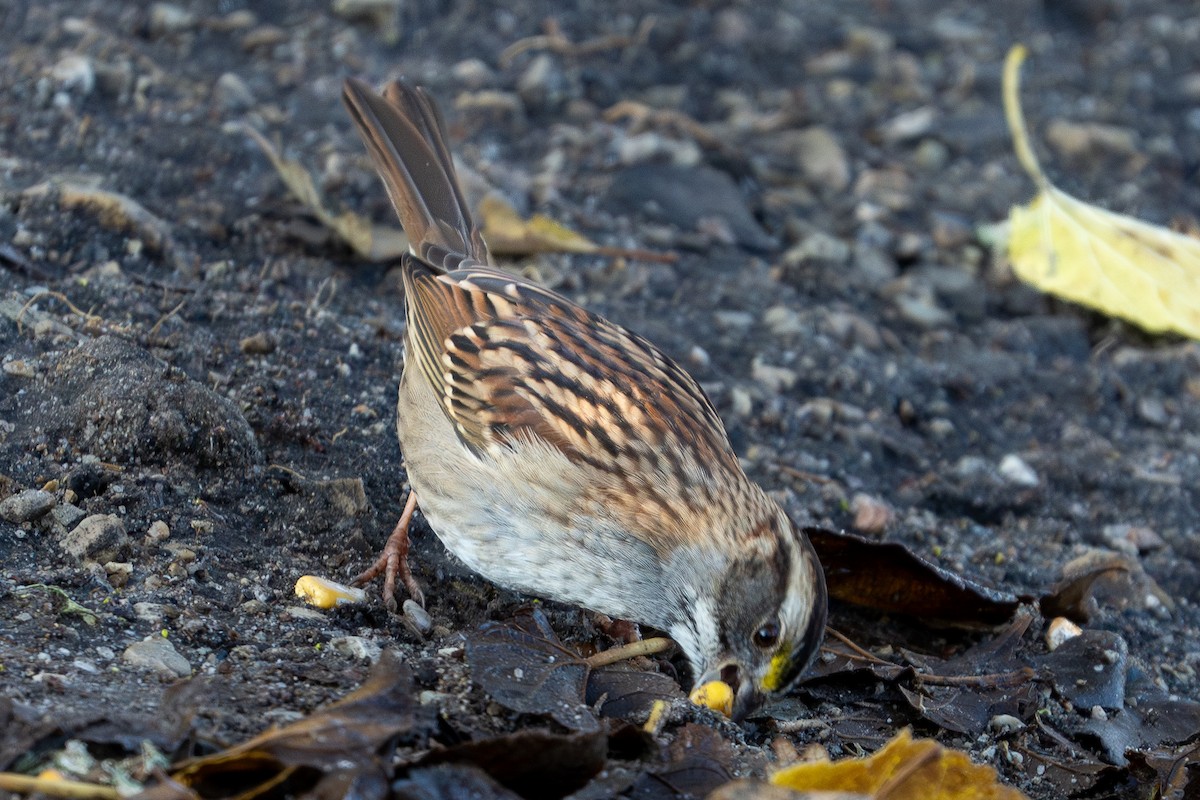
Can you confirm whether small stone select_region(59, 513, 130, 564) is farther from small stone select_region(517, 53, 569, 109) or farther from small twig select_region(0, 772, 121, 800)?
small stone select_region(517, 53, 569, 109)

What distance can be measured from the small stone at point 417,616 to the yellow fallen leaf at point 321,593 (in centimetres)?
14

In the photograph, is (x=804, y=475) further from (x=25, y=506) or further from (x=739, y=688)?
(x=25, y=506)

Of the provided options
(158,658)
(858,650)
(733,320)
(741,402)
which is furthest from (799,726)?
(733,320)

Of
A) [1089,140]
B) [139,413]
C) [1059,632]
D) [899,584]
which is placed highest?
[1089,140]

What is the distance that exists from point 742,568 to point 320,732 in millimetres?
1356

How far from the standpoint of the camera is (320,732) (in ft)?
8.32

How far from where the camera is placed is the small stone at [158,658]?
2.97 metres

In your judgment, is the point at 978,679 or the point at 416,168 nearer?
the point at 978,679

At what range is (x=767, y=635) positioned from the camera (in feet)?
11.2

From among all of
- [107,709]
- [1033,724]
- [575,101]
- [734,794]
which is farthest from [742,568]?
[575,101]

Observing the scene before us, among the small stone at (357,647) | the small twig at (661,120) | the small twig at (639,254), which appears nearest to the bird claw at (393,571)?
the small stone at (357,647)

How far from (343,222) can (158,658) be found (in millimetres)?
2508

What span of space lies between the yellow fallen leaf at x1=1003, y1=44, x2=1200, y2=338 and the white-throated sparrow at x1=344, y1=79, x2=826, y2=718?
2.73 metres

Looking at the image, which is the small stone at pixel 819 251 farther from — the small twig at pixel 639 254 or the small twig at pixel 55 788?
the small twig at pixel 55 788
